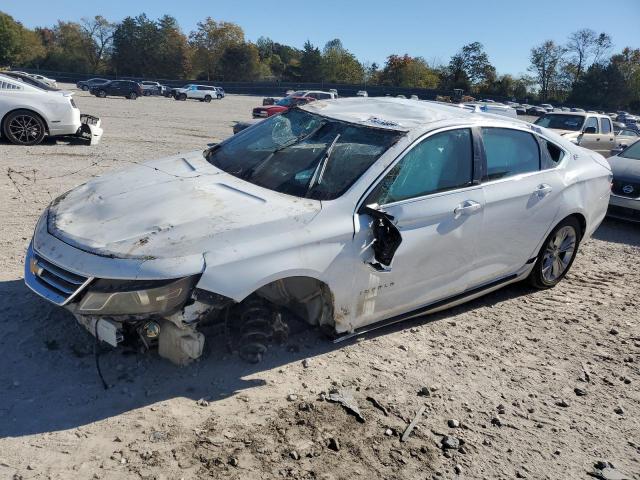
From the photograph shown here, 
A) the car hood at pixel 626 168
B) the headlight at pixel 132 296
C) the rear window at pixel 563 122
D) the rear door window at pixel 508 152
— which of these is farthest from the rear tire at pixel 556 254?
the rear window at pixel 563 122

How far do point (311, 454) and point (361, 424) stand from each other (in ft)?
1.31

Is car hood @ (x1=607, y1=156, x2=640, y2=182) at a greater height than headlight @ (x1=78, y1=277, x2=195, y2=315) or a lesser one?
greater

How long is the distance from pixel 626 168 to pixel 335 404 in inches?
292

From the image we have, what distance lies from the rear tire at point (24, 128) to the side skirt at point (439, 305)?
364 inches

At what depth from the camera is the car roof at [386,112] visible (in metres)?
4.21

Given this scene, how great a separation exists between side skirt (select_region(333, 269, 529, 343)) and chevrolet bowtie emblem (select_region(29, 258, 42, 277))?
73.5 inches

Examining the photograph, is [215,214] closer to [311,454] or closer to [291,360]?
[291,360]

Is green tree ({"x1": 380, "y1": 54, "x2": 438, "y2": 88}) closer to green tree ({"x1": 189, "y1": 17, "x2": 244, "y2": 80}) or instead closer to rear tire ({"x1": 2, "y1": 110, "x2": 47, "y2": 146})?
green tree ({"x1": 189, "y1": 17, "x2": 244, "y2": 80})

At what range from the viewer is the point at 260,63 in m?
97.9

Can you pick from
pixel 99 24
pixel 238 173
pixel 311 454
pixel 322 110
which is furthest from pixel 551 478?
pixel 99 24

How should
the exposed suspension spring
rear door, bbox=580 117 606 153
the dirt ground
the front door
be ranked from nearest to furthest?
the dirt ground, the exposed suspension spring, the front door, rear door, bbox=580 117 606 153

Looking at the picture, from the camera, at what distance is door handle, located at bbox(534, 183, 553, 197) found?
4.70 meters

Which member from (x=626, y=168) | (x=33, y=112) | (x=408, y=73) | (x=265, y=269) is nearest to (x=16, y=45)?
(x=408, y=73)

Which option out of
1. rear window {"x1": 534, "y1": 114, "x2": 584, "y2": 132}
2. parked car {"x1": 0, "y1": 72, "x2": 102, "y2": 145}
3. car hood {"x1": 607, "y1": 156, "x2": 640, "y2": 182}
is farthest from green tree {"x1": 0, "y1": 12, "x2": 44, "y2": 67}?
car hood {"x1": 607, "y1": 156, "x2": 640, "y2": 182}
